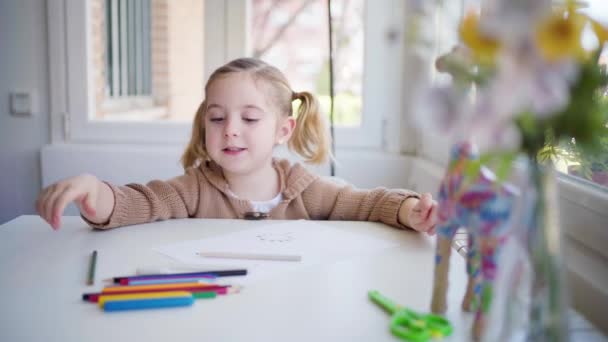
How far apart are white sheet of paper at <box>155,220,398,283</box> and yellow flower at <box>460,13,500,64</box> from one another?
43 centimetres

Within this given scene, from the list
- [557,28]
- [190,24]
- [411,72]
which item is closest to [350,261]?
[557,28]

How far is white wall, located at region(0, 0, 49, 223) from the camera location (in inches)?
80.8

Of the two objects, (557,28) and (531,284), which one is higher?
(557,28)

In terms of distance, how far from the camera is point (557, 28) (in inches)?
12.1

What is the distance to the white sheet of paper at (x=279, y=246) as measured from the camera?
2.45 ft

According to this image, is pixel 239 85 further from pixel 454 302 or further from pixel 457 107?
pixel 457 107

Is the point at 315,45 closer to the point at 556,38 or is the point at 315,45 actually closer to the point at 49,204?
the point at 49,204

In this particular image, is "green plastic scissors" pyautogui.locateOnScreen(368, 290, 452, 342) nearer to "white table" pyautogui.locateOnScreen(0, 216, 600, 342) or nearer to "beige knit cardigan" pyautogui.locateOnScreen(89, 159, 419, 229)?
"white table" pyautogui.locateOnScreen(0, 216, 600, 342)

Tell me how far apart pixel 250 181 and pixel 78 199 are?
0.44 metres

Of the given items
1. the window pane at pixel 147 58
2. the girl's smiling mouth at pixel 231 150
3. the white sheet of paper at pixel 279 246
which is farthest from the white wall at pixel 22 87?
the white sheet of paper at pixel 279 246

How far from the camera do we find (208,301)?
61 centimetres

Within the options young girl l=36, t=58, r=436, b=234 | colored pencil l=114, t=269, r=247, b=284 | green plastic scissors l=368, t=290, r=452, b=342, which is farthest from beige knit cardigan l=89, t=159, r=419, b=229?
green plastic scissors l=368, t=290, r=452, b=342

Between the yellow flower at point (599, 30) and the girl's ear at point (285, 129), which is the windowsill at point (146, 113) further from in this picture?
the yellow flower at point (599, 30)

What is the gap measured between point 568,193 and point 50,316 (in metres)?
0.75
